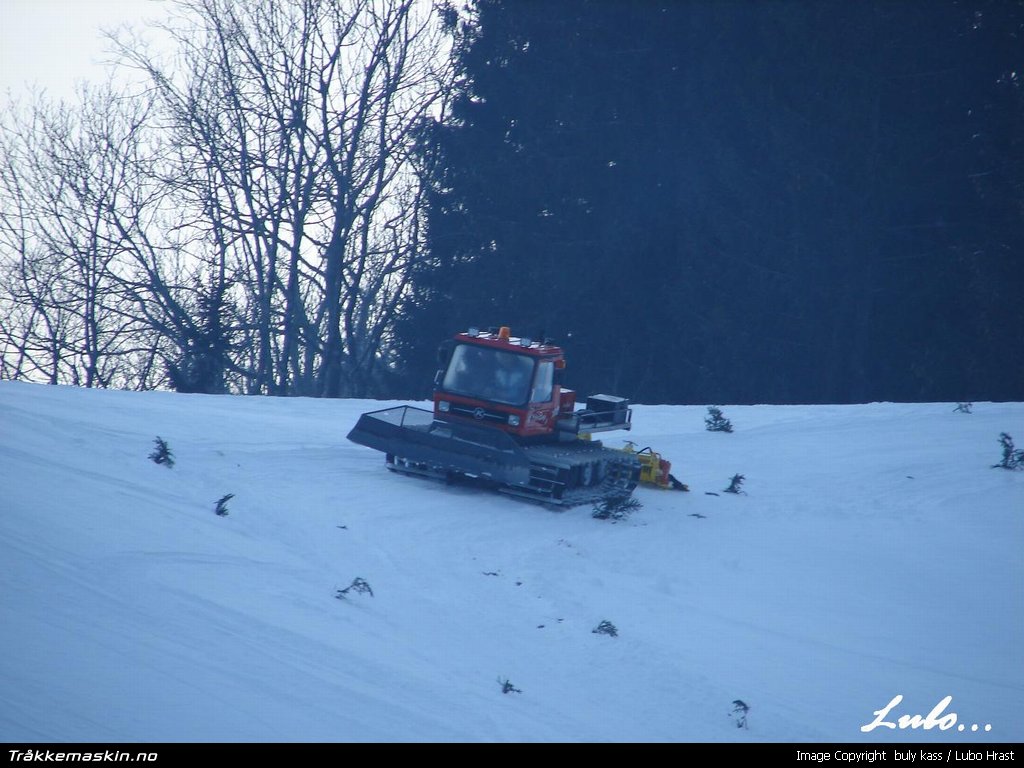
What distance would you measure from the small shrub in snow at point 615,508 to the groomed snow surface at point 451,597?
0.55 feet

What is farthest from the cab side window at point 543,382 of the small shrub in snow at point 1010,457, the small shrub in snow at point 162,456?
the small shrub in snow at point 1010,457

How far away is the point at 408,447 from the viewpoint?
13.5 metres

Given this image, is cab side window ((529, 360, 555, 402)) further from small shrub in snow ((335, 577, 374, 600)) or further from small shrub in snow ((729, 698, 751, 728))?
small shrub in snow ((729, 698, 751, 728))

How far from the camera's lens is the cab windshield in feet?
47.1

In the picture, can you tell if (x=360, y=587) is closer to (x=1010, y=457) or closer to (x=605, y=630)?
(x=605, y=630)

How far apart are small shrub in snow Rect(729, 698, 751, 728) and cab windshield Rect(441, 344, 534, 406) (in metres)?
6.40

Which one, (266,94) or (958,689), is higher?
(266,94)

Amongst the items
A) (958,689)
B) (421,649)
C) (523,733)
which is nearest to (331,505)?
(421,649)

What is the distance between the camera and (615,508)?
536 inches

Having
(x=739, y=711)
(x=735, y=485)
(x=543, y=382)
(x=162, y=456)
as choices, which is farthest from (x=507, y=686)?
(x=735, y=485)

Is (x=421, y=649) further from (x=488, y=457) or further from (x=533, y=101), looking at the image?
(x=533, y=101)

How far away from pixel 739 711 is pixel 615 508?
208 inches

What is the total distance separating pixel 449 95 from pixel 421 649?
30.6 metres

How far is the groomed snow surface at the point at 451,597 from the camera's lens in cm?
716
